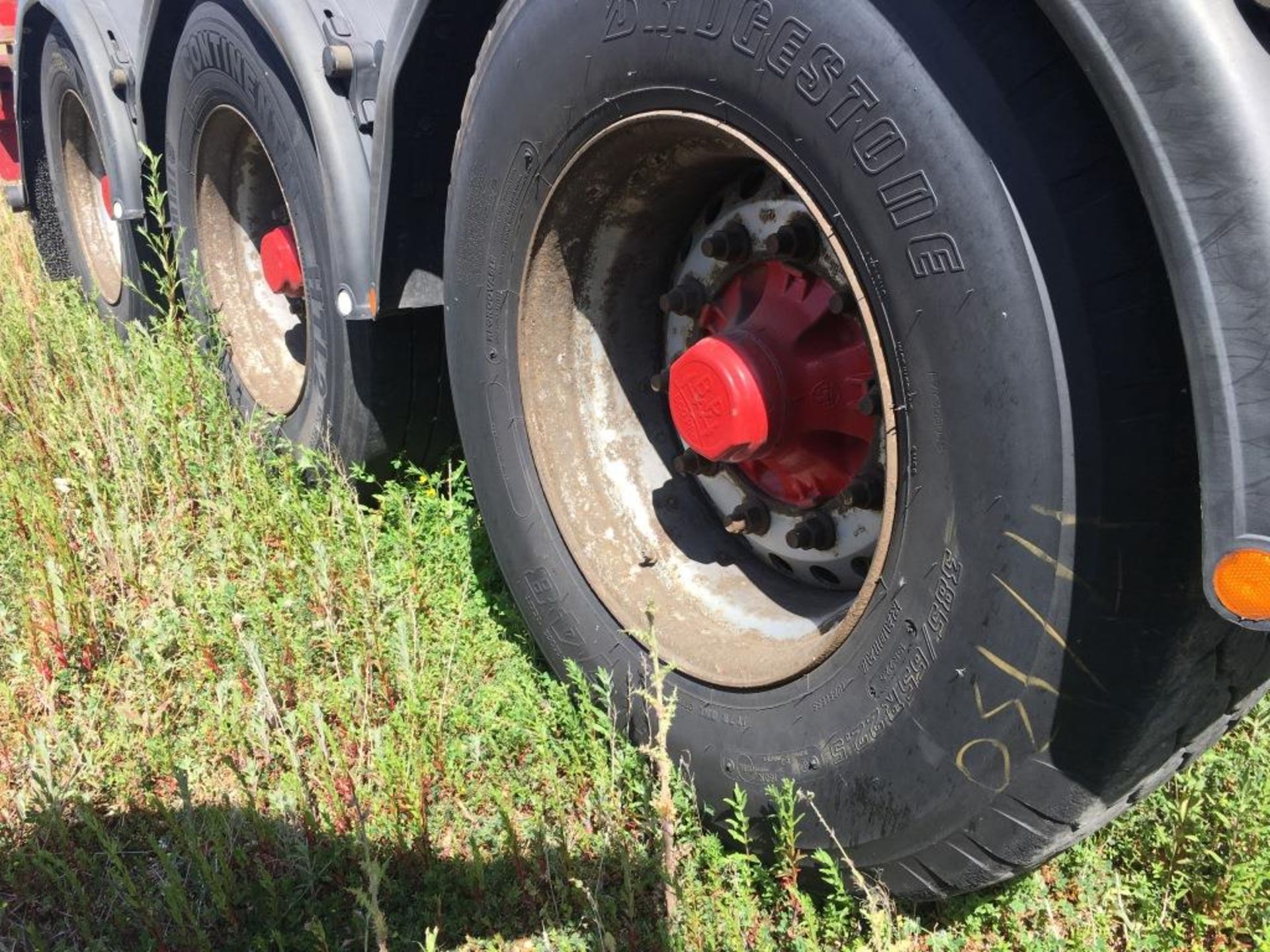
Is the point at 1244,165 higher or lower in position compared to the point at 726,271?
lower

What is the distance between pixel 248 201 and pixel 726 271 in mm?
2004

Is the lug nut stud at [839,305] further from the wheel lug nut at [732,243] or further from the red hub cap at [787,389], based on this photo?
the wheel lug nut at [732,243]

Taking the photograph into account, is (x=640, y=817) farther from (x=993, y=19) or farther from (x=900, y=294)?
(x=993, y=19)

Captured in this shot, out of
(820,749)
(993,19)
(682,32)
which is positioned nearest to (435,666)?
(820,749)

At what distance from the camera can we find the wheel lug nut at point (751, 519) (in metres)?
1.92

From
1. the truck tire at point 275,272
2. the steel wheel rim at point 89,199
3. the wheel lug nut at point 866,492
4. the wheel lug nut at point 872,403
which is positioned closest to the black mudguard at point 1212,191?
the wheel lug nut at point 872,403

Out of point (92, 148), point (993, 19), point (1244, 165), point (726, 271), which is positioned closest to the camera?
point (1244, 165)

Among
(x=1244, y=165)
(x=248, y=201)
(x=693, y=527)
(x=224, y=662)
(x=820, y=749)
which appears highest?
(x=248, y=201)

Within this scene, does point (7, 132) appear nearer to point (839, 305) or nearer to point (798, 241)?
point (798, 241)

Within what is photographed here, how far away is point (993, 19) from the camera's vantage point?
1.14m

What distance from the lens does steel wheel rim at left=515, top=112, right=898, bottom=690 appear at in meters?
1.73

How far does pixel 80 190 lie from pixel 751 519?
4.12 metres

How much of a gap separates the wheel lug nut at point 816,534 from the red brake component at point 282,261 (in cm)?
167

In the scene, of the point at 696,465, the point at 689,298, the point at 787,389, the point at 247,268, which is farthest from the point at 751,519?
the point at 247,268
